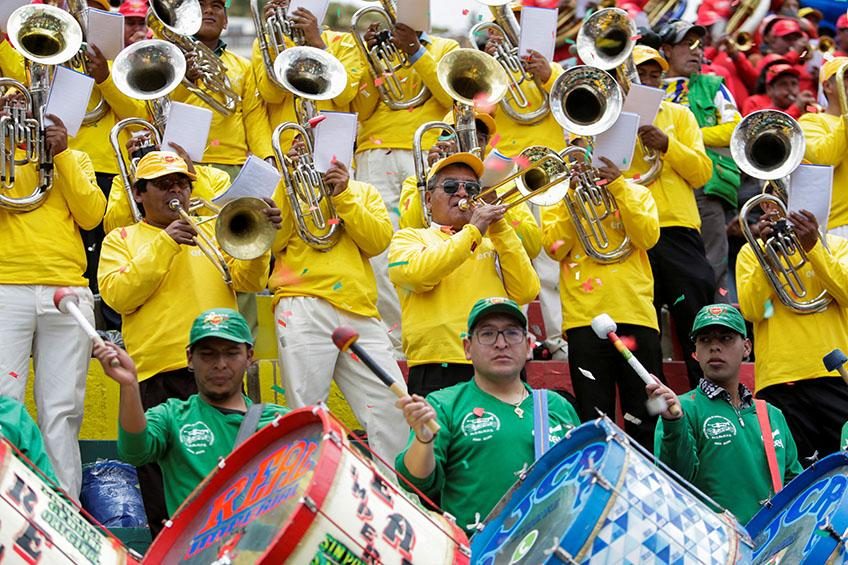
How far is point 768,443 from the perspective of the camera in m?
7.29

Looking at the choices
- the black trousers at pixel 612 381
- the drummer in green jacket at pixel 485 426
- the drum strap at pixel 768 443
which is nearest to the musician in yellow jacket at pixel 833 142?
the black trousers at pixel 612 381

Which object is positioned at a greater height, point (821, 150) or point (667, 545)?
point (821, 150)

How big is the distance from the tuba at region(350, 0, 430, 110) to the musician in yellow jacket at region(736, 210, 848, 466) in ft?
7.11

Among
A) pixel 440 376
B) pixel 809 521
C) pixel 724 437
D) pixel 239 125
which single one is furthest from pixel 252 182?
pixel 809 521

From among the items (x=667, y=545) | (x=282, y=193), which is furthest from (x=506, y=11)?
(x=667, y=545)

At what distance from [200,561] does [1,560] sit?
0.61 m

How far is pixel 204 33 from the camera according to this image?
31.1ft

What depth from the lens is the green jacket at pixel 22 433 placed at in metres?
6.00

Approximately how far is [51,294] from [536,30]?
321 cm

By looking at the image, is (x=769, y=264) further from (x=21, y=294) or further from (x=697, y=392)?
(x=21, y=294)

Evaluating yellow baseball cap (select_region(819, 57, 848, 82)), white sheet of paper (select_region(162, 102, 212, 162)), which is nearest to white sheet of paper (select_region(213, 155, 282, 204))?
white sheet of paper (select_region(162, 102, 212, 162))

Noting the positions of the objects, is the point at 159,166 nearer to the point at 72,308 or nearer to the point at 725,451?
the point at 72,308

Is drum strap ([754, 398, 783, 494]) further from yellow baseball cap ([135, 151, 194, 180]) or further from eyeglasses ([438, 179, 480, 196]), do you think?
yellow baseball cap ([135, 151, 194, 180])

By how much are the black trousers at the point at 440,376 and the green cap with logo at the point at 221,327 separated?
1.22 metres
